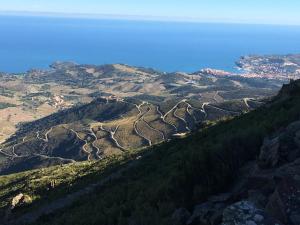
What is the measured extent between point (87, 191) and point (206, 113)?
118 m

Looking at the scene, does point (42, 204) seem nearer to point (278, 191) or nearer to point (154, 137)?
point (278, 191)

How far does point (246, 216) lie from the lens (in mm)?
8883

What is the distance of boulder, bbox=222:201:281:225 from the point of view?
8.80m

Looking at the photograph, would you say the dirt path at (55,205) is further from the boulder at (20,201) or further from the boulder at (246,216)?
the boulder at (246,216)

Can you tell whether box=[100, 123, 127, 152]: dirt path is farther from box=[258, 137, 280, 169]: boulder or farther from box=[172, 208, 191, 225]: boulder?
box=[172, 208, 191, 225]: boulder

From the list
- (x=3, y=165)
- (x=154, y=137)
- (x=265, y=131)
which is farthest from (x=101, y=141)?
(x=265, y=131)

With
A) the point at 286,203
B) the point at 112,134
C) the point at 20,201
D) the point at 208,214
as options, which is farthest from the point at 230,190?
the point at 112,134

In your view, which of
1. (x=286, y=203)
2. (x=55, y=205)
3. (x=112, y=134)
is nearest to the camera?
(x=286, y=203)

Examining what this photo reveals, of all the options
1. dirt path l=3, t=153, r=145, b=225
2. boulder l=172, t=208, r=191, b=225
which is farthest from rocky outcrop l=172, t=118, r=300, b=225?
dirt path l=3, t=153, r=145, b=225

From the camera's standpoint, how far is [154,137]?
121750 mm

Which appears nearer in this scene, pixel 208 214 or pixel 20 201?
pixel 208 214

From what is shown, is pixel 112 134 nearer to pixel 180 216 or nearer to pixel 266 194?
pixel 180 216

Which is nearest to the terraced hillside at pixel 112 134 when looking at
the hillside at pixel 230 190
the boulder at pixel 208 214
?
the hillside at pixel 230 190

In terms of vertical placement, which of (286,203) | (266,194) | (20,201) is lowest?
(20,201)
